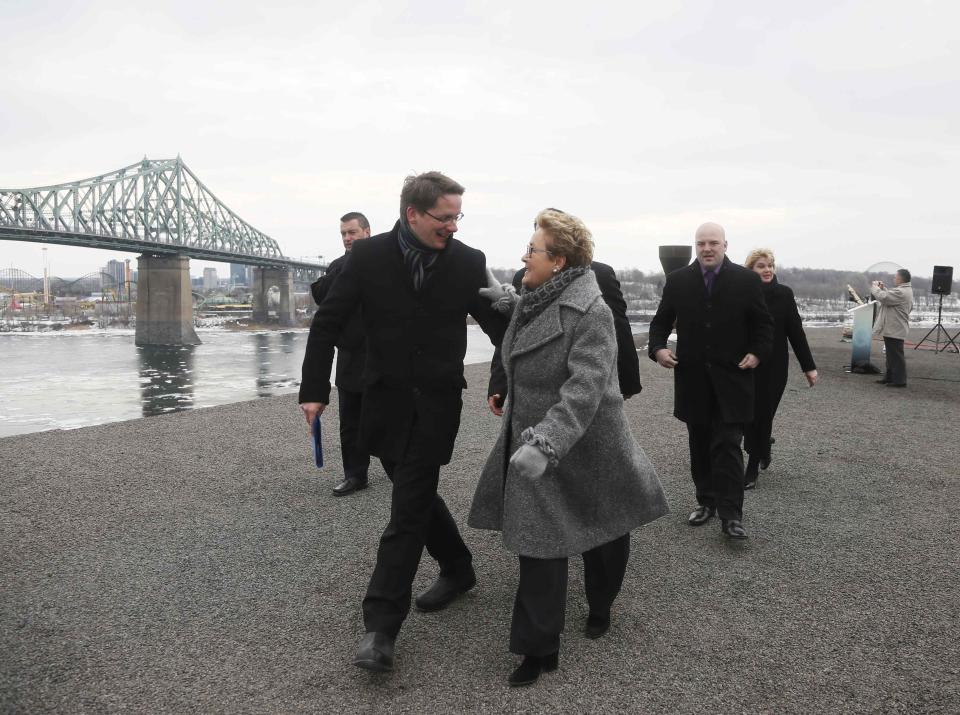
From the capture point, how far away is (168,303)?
6731 centimetres

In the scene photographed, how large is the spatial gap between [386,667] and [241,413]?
603cm

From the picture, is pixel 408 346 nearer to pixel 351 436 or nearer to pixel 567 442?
pixel 567 442

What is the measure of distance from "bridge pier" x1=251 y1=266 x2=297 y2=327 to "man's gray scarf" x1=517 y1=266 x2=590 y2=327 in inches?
3386

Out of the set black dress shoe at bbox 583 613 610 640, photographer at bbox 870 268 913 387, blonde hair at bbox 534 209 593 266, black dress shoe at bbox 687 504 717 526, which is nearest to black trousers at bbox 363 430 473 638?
black dress shoe at bbox 583 613 610 640

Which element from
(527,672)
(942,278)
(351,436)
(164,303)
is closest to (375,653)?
(527,672)

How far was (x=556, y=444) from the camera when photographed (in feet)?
8.45

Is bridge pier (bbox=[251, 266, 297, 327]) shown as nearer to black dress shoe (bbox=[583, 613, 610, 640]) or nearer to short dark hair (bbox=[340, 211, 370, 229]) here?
short dark hair (bbox=[340, 211, 370, 229])

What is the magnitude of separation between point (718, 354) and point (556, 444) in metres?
2.07

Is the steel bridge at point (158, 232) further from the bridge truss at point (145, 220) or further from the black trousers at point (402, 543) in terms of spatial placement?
the black trousers at point (402, 543)

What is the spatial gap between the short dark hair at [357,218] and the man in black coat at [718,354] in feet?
6.73

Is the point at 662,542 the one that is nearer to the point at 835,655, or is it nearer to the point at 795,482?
the point at 835,655

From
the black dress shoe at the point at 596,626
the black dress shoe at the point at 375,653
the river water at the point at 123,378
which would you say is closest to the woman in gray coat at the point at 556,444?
the black dress shoe at the point at 596,626

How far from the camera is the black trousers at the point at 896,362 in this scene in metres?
11.2

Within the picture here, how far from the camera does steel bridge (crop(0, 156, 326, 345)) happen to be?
213 feet
